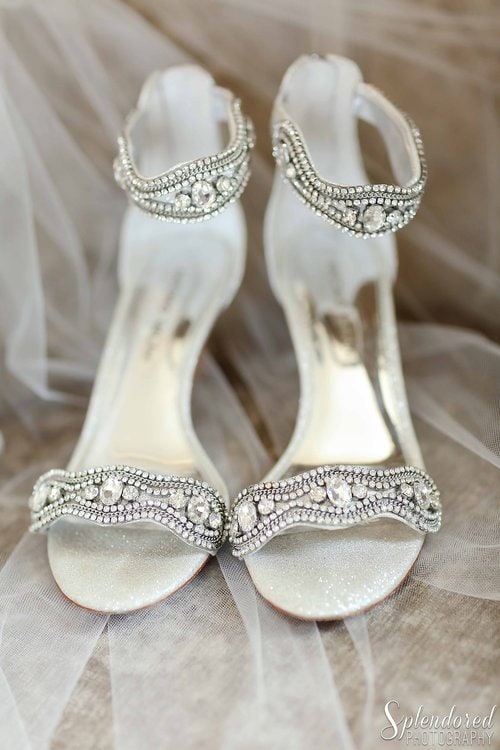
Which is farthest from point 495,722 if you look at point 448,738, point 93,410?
point 93,410

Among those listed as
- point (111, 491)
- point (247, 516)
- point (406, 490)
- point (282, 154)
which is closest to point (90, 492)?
point (111, 491)

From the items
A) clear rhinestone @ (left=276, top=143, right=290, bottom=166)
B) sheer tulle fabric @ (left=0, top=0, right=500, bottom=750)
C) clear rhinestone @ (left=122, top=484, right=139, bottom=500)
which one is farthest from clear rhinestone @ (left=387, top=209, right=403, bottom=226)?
clear rhinestone @ (left=122, top=484, right=139, bottom=500)

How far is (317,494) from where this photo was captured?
67 cm

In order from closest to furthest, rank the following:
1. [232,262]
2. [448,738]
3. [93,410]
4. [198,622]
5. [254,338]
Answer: [448,738], [198,622], [93,410], [232,262], [254,338]

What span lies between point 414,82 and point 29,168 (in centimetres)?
51

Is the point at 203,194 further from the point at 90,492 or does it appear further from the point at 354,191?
the point at 90,492

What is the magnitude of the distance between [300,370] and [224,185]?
0.76 feet

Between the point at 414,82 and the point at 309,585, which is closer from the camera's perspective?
the point at 309,585

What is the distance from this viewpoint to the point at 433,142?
3.41ft

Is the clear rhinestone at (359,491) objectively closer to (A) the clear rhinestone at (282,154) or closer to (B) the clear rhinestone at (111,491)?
(B) the clear rhinestone at (111,491)

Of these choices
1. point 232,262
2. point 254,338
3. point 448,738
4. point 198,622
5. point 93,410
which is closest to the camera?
point 448,738

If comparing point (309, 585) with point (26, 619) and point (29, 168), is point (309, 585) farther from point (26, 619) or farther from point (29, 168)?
point (29, 168)

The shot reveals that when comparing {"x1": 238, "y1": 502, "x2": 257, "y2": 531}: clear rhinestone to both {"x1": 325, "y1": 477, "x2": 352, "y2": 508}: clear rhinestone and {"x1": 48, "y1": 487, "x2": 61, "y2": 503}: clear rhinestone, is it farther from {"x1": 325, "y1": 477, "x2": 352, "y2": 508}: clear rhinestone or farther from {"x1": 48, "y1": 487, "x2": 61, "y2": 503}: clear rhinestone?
{"x1": 48, "y1": 487, "x2": 61, "y2": 503}: clear rhinestone

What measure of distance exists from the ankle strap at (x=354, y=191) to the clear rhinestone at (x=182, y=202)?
0.10m
